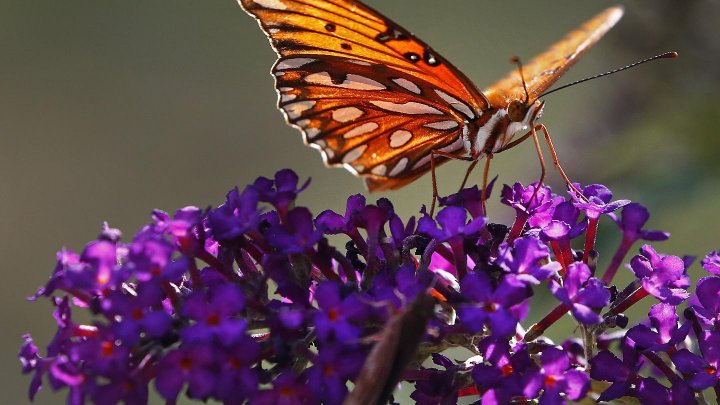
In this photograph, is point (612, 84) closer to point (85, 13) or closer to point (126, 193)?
point (126, 193)

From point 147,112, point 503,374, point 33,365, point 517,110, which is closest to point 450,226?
point 503,374

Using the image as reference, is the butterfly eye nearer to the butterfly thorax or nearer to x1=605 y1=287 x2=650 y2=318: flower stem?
the butterfly thorax

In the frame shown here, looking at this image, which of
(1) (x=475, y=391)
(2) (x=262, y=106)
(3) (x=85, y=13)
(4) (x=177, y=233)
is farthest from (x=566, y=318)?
(3) (x=85, y=13)

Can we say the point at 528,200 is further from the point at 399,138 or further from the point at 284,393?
the point at 284,393

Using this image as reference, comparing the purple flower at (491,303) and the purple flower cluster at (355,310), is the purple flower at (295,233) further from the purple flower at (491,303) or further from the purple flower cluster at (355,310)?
the purple flower at (491,303)

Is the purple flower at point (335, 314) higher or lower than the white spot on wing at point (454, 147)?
lower

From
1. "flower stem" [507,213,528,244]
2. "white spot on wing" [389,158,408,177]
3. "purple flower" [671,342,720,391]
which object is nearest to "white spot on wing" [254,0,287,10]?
"white spot on wing" [389,158,408,177]

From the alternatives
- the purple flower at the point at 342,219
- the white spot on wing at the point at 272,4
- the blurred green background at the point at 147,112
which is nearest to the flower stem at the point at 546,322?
Result: the purple flower at the point at 342,219
